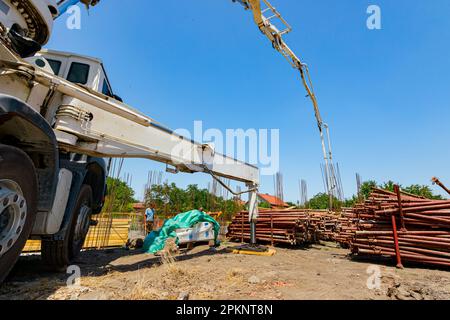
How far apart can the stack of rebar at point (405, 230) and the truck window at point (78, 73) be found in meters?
7.60

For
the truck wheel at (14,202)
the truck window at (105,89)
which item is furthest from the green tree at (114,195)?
the truck wheel at (14,202)

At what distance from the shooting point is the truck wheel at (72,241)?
13.0 feet

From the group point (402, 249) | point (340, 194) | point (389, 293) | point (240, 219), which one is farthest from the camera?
point (340, 194)

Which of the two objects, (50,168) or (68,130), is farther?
(68,130)

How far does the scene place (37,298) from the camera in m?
2.78

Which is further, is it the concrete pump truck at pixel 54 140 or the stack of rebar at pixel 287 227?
the stack of rebar at pixel 287 227

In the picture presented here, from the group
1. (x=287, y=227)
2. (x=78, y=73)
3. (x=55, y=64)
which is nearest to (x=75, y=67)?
(x=78, y=73)

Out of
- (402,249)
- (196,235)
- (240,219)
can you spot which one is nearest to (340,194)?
(240,219)

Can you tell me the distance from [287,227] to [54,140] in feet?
27.4

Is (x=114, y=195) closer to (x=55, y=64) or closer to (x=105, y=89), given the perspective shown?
(x=105, y=89)

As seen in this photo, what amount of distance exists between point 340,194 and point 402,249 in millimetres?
13129

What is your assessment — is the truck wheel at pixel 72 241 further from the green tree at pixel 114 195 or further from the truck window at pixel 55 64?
the green tree at pixel 114 195
